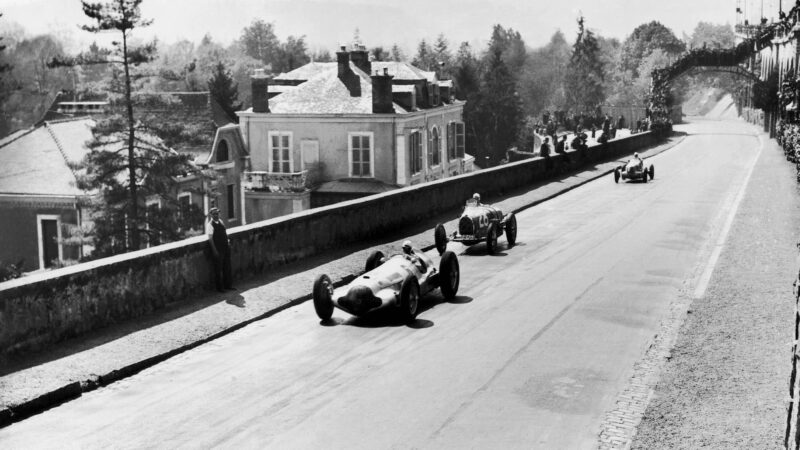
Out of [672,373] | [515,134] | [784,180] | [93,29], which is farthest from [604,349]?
[515,134]

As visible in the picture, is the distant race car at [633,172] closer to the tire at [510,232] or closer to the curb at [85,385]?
the tire at [510,232]

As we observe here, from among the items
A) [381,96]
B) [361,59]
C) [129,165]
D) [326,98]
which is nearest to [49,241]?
[129,165]

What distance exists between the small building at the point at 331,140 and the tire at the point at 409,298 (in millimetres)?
37860

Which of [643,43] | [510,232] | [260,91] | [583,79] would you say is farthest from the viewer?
[643,43]

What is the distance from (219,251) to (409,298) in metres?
4.01

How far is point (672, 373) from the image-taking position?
12695 mm

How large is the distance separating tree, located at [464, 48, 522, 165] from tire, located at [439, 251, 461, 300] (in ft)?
346

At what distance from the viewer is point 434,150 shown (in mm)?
61469

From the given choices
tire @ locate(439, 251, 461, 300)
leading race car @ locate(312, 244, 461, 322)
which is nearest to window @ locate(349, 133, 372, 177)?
tire @ locate(439, 251, 461, 300)

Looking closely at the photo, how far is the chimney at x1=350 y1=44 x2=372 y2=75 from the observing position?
202 feet

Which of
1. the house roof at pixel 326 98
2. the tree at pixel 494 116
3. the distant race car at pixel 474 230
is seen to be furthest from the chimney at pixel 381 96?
the tree at pixel 494 116

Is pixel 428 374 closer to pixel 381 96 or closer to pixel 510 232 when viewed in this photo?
pixel 510 232

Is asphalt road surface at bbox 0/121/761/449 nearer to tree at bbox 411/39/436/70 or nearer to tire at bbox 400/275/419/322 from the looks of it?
tire at bbox 400/275/419/322

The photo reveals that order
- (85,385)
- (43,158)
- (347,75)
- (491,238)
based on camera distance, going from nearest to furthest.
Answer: (85,385), (491,238), (43,158), (347,75)
